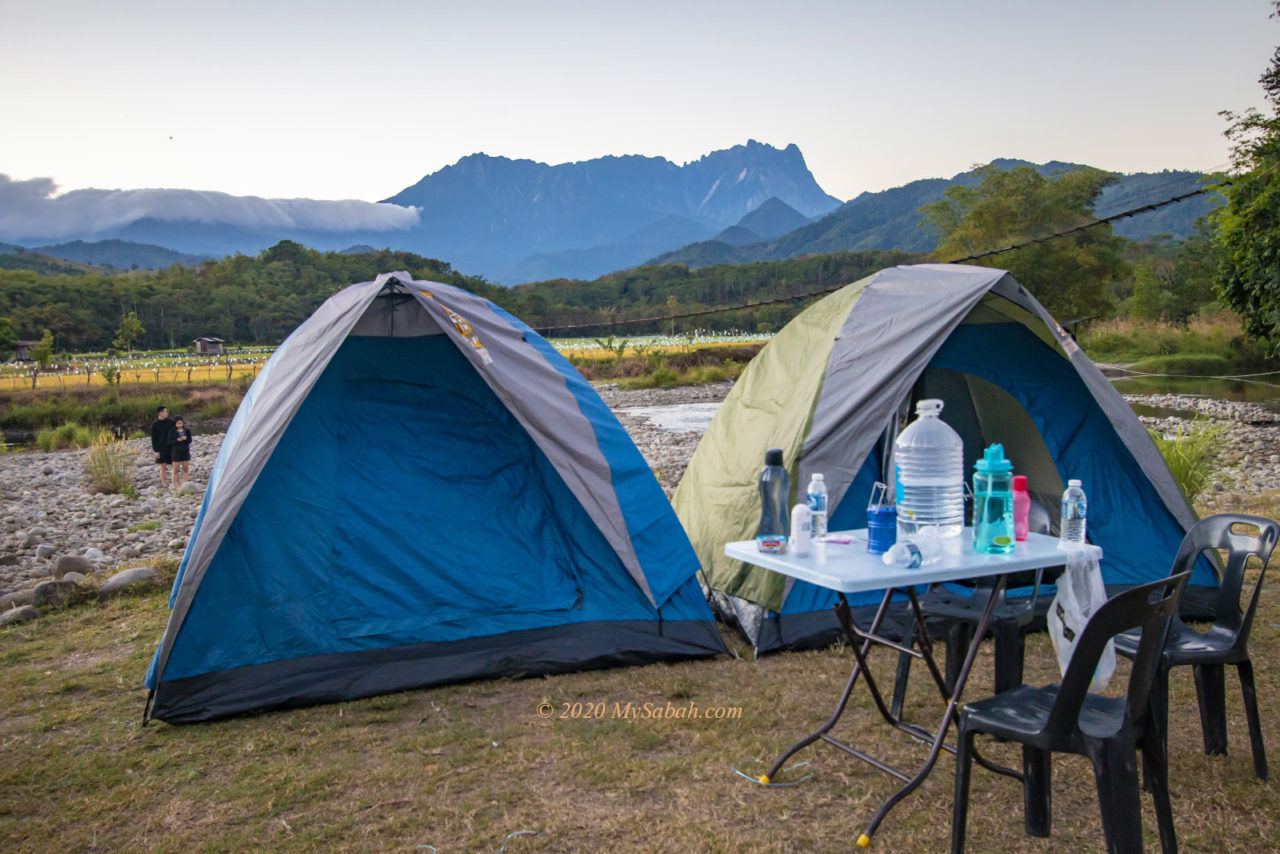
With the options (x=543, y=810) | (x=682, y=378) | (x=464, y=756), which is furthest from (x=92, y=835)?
(x=682, y=378)

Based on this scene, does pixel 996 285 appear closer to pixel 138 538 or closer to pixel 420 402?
pixel 420 402

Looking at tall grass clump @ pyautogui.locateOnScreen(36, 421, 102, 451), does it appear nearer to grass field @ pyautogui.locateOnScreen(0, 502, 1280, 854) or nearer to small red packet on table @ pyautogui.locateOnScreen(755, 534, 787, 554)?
grass field @ pyautogui.locateOnScreen(0, 502, 1280, 854)

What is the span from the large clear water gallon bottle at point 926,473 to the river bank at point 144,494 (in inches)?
242

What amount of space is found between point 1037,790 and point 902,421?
121 inches

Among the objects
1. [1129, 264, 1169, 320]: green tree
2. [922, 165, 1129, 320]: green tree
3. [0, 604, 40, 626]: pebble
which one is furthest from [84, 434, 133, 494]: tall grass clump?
[1129, 264, 1169, 320]: green tree

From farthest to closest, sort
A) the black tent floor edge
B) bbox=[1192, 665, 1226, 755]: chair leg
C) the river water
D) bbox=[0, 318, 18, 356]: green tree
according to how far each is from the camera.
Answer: bbox=[0, 318, 18, 356]: green tree, the river water, the black tent floor edge, bbox=[1192, 665, 1226, 755]: chair leg

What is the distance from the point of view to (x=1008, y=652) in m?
3.39

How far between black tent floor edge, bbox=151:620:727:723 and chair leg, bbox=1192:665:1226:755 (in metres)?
2.16

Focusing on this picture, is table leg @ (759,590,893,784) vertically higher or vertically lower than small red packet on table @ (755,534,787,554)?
lower

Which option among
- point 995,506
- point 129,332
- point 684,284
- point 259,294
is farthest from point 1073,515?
point 684,284

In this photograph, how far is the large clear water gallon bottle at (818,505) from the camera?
2.89m

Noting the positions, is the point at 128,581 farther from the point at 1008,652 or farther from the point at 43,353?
the point at 43,353

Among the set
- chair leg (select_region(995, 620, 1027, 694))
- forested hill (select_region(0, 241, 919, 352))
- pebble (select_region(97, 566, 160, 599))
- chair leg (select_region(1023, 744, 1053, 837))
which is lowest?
pebble (select_region(97, 566, 160, 599))

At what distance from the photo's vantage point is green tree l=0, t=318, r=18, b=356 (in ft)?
166
